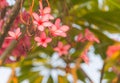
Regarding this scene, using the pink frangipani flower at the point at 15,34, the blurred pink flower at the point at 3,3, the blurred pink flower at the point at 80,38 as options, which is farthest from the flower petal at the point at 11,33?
the blurred pink flower at the point at 80,38

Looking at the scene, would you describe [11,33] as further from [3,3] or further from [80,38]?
[80,38]

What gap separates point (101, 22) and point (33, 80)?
0.31 m

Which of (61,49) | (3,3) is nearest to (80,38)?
(61,49)

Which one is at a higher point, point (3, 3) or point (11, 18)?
point (3, 3)

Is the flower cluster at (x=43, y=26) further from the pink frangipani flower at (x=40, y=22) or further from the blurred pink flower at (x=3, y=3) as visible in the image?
the blurred pink flower at (x=3, y=3)

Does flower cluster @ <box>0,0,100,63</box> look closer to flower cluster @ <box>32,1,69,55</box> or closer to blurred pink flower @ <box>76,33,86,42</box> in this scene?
flower cluster @ <box>32,1,69,55</box>

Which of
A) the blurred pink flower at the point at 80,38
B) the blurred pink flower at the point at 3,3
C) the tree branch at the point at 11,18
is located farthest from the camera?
the blurred pink flower at the point at 80,38

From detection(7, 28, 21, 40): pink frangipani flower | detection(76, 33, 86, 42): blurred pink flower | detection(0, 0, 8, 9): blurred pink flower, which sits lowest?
detection(7, 28, 21, 40): pink frangipani flower

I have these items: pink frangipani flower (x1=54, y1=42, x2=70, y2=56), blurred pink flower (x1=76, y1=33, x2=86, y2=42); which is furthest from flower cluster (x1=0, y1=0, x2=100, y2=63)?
blurred pink flower (x1=76, y1=33, x2=86, y2=42)

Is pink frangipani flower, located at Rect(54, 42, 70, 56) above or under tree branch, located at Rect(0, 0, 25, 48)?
above

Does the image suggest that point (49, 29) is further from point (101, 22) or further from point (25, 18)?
point (101, 22)

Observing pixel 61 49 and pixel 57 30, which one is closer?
pixel 57 30

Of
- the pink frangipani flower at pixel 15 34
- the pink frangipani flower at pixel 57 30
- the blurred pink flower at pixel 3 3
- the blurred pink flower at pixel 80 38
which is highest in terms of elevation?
the blurred pink flower at pixel 80 38

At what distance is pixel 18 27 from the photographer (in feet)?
2.92
